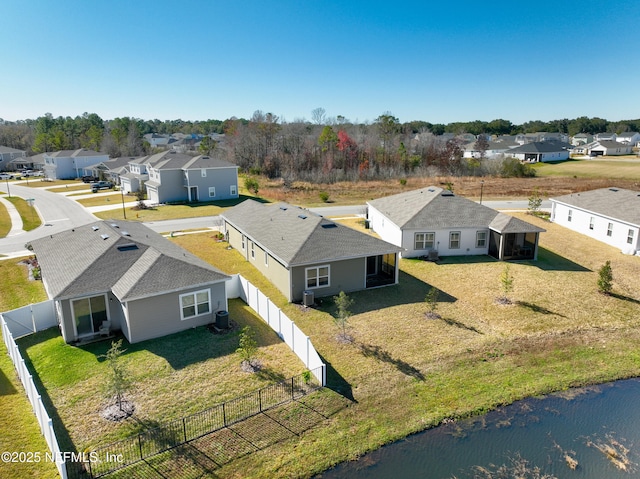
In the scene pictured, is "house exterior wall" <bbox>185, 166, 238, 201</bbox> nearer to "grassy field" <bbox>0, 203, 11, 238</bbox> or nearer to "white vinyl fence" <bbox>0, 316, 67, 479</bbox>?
"grassy field" <bbox>0, 203, 11, 238</bbox>

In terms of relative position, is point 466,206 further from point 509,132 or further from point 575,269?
point 509,132

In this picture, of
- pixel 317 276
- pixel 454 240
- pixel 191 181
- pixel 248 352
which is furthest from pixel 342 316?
pixel 191 181

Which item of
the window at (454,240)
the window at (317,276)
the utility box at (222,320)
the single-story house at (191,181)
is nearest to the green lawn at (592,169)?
the window at (454,240)

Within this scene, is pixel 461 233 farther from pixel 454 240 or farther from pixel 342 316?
pixel 342 316

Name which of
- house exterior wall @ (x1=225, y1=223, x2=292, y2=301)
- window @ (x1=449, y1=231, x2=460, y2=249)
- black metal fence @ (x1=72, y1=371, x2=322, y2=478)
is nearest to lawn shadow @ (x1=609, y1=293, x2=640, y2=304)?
window @ (x1=449, y1=231, x2=460, y2=249)

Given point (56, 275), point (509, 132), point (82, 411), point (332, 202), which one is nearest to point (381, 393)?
point (82, 411)

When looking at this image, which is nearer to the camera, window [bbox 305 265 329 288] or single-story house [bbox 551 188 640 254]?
window [bbox 305 265 329 288]

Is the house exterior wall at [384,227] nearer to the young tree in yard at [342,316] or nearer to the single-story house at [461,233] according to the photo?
the single-story house at [461,233]
